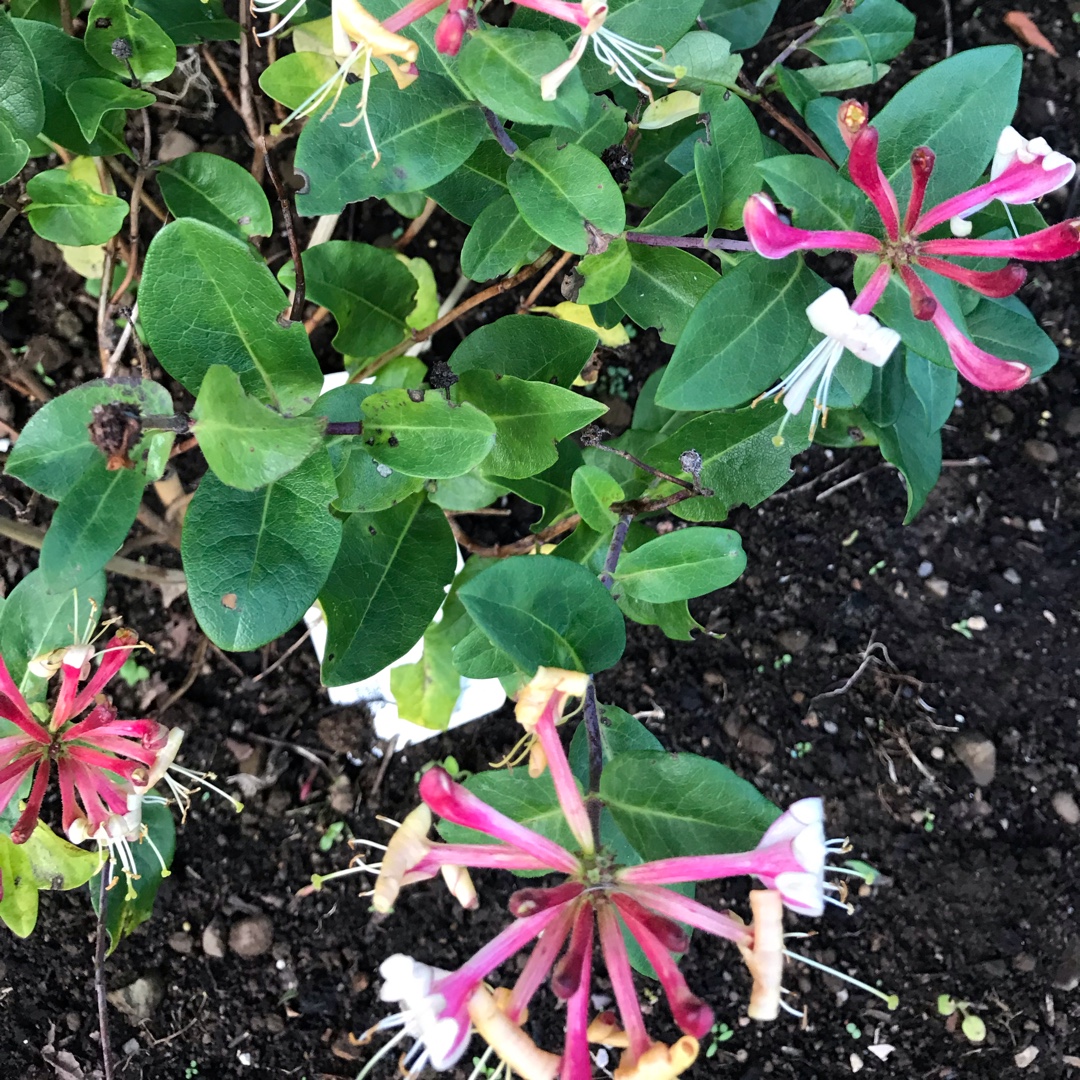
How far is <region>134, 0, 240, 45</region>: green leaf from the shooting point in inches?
38.5

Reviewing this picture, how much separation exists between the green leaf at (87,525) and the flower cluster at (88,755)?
0.15 meters

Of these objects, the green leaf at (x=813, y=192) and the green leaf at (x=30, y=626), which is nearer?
the green leaf at (x=813, y=192)

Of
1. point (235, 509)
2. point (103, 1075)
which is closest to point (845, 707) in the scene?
point (235, 509)

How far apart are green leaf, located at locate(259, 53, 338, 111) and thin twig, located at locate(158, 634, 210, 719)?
2.69ft

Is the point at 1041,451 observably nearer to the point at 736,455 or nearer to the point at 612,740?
the point at 736,455

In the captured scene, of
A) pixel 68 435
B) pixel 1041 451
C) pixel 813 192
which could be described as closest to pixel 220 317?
pixel 68 435

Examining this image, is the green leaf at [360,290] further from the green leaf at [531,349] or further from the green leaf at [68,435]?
the green leaf at [68,435]

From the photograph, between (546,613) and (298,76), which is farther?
(298,76)

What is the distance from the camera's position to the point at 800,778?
1.45 meters

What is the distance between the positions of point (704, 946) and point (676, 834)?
0.76 meters

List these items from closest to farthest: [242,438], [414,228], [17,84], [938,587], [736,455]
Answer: [242,438] < [17,84] < [736,455] < [414,228] < [938,587]

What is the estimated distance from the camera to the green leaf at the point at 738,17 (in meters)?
1.05

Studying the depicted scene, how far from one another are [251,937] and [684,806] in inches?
36.7

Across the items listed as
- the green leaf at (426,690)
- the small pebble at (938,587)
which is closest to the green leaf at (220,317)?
the green leaf at (426,690)
